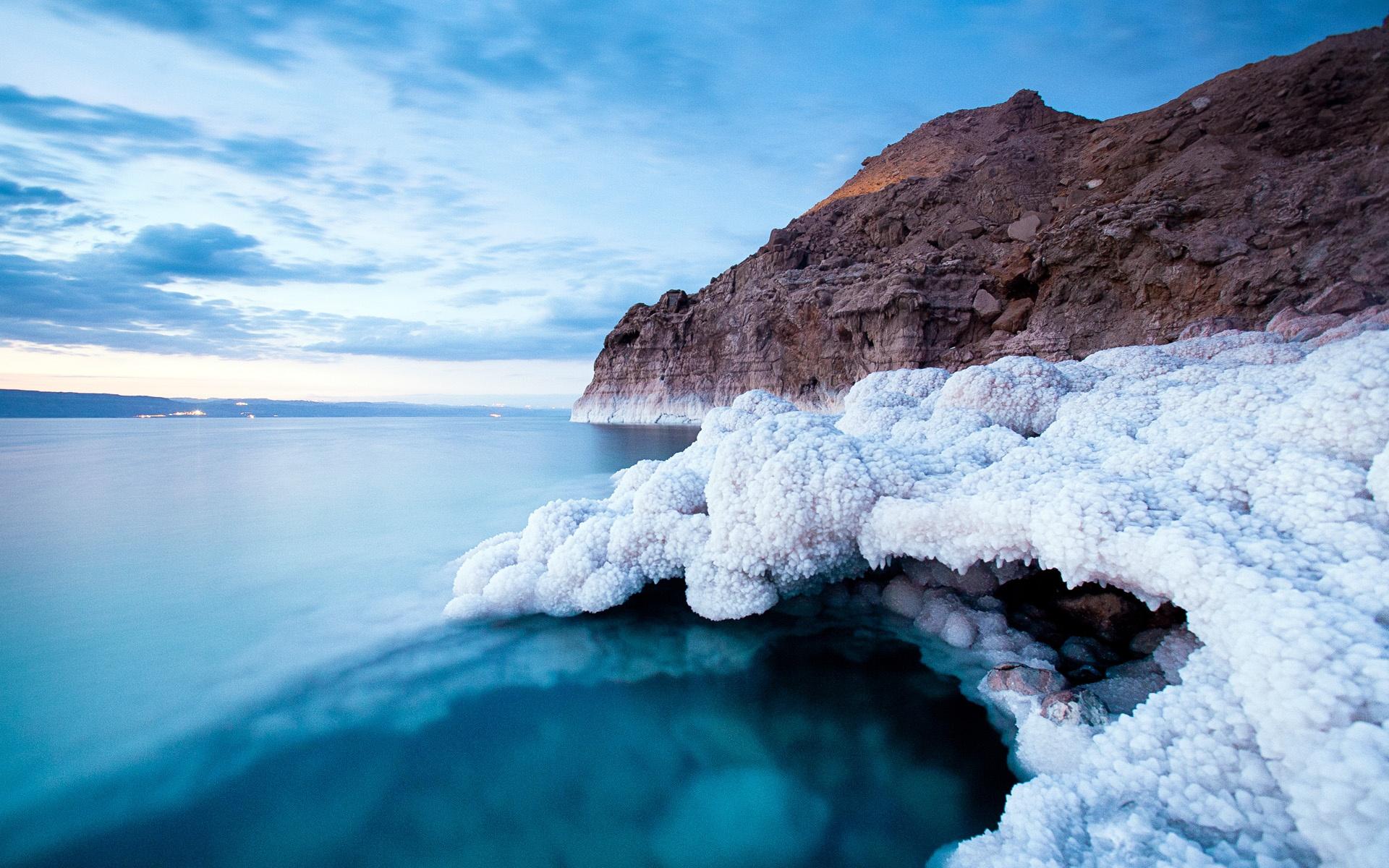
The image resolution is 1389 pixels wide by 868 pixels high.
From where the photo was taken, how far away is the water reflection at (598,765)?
7.83 feet

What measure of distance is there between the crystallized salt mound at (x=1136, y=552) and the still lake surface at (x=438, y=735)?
0.38 metres

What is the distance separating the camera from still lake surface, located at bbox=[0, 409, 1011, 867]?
242 centimetres

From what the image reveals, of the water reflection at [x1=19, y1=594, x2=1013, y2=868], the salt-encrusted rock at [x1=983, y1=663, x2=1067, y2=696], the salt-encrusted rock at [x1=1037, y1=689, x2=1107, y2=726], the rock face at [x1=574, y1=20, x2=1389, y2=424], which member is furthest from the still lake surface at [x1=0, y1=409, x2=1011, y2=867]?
the rock face at [x1=574, y1=20, x2=1389, y2=424]

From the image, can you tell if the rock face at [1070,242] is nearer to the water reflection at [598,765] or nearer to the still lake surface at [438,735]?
the water reflection at [598,765]

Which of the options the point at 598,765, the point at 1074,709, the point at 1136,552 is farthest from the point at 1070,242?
the point at 598,765

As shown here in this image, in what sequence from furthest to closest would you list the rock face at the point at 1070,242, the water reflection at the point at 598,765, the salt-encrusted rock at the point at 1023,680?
the rock face at the point at 1070,242 → the salt-encrusted rock at the point at 1023,680 → the water reflection at the point at 598,765

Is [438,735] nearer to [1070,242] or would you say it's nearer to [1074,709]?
[1074,709]

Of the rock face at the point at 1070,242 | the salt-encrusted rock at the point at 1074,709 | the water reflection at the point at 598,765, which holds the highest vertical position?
the rock face at the point at 1070,242

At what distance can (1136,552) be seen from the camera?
224cm

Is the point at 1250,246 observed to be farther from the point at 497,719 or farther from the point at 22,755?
the point at 22,755

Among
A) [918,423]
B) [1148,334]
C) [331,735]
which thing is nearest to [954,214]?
[1148,334]

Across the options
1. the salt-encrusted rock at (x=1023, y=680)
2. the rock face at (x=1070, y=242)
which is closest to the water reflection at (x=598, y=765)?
the salt-encrusted rock at (x=1023, y=680)

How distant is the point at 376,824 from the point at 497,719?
30.5 inches

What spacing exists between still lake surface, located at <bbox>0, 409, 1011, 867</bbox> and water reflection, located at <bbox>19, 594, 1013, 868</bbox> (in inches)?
0.5
